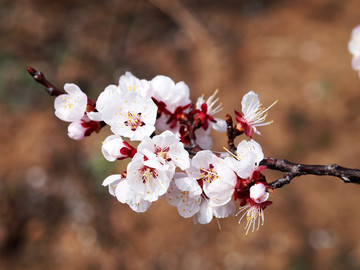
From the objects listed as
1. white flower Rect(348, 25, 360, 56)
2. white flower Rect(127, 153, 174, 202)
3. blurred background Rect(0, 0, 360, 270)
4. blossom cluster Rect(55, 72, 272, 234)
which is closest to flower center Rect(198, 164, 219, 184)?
blossom cluster Rect(55, 72, 272, 234)

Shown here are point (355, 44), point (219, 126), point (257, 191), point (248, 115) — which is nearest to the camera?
point (257, 191)

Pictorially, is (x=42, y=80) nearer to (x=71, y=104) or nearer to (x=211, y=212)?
(x=71, y=104)

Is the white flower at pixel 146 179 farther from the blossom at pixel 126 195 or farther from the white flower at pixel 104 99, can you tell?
the white flower at pixel 104 99

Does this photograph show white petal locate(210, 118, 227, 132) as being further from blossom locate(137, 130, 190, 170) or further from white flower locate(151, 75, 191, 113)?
blossom locate(137, 130, 190, 170)

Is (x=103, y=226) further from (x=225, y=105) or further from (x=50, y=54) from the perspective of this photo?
(x=50, y=54)

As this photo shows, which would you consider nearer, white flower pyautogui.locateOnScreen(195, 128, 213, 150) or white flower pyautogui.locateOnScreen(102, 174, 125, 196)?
white flower pyautogui.locateOnScreen(102, 174, 125, 196)

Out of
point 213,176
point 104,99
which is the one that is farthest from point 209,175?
point 104,99
